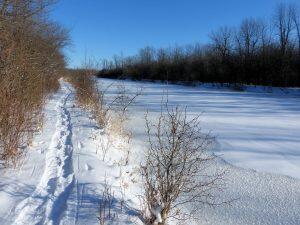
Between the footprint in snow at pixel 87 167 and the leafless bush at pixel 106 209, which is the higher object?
the footprint in snow at pixel 87 167

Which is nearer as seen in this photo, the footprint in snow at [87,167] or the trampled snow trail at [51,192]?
the trampled snow trail at [51,192]

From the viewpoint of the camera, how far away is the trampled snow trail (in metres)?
3.68

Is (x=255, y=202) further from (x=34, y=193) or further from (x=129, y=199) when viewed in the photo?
(x=34, y=193)

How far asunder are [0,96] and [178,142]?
2744 mm

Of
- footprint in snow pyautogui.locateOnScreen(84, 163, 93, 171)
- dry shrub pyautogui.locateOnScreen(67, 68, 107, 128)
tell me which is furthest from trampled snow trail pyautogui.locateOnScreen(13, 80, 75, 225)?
dry shrub pyautogui.locateOnScreen(67, 68, 107, 128)

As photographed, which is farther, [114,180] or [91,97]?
[91,97]

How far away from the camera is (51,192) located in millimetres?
4387

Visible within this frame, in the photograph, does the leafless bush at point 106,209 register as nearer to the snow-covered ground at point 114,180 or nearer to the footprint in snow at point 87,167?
the snow-covered ground at point 114,180

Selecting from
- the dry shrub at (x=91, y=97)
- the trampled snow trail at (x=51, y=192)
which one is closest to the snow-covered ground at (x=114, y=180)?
the trampled snow trail at (x=51, y=192)

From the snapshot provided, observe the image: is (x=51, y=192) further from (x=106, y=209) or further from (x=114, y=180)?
(x=114, y=180)

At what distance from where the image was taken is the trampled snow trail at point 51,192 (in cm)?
368

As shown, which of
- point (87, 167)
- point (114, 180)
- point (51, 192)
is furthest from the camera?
point (87, 167)

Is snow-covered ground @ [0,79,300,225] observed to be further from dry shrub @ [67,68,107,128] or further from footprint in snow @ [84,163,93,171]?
dry shrub @ [67,68,107,128]

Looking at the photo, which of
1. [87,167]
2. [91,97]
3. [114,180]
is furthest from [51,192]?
[91,97]
